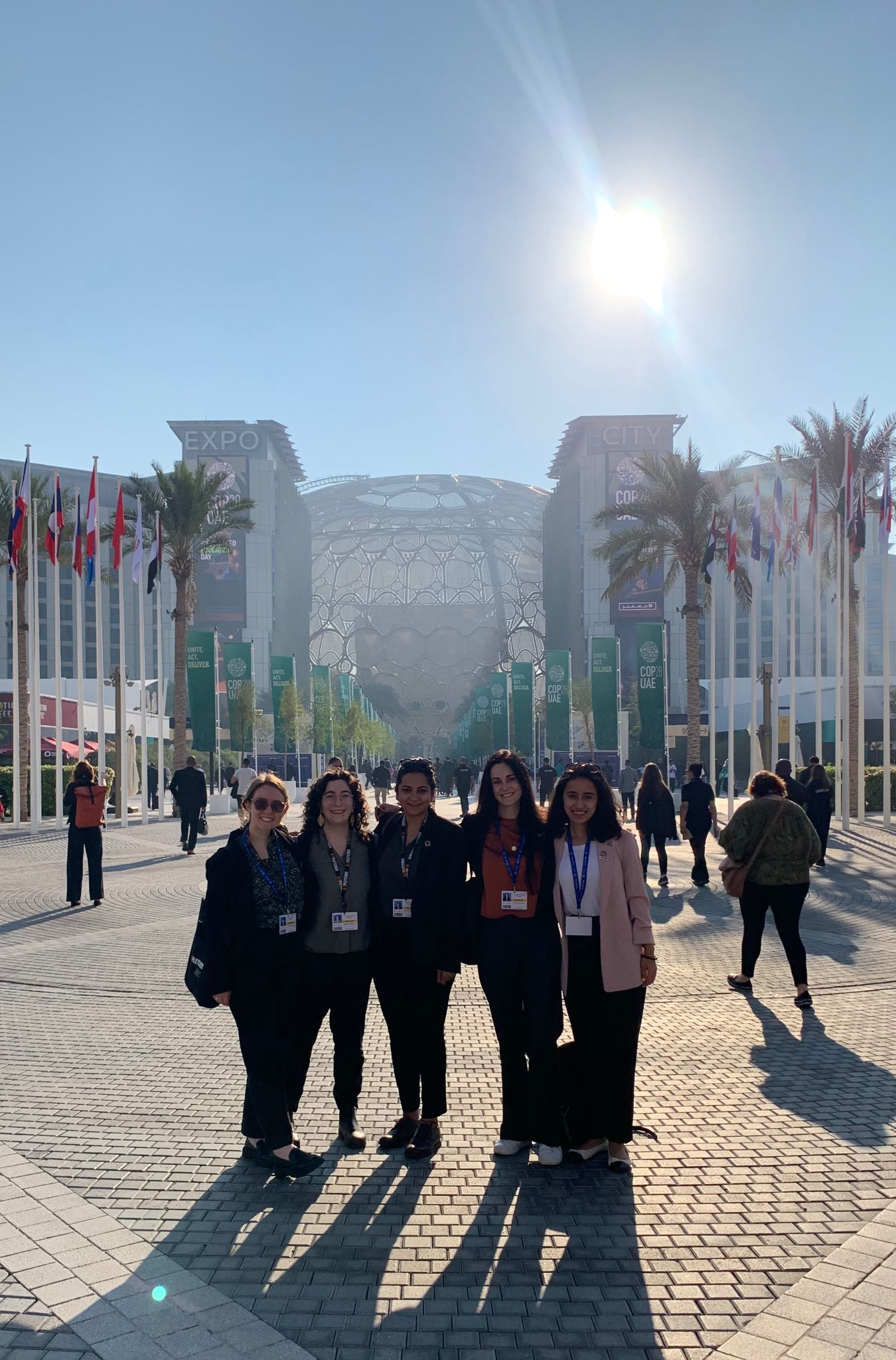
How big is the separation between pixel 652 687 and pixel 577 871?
3096 cm

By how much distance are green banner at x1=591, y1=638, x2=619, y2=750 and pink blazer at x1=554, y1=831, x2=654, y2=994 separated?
33693 mm

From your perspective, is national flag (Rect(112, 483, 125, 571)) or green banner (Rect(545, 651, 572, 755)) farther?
green banner (Rect(545, 651, 572, 755))

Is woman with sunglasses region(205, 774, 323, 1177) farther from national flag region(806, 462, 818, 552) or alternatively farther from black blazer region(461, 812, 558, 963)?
national flag region(806, 462, 818, 552)

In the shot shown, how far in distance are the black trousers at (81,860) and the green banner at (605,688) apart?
2690cm

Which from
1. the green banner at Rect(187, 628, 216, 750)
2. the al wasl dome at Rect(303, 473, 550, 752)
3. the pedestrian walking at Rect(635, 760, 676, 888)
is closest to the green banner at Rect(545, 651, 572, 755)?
the green banner at Rect(187, 628, 216, 750)

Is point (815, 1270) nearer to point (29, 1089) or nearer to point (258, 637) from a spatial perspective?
point (29, 1089)

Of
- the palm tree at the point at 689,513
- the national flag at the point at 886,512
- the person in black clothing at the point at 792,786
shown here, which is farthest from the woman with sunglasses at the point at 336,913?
the palm tree at the point at 689,513

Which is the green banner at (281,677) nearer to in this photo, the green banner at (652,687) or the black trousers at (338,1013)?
the green banner at (652,687)

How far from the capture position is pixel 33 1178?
454 cm

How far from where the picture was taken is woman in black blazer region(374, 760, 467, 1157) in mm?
4789

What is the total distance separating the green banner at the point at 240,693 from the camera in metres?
39.7

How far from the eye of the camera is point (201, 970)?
14.8ft

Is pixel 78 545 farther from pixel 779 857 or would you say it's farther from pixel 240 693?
pixel 240 693

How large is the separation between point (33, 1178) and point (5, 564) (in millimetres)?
28202
